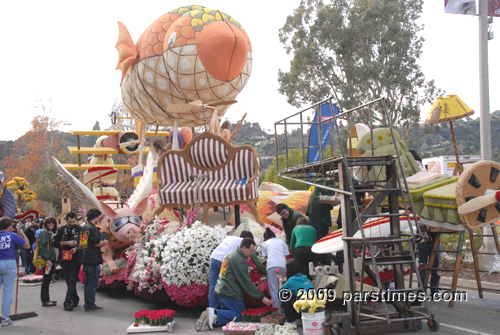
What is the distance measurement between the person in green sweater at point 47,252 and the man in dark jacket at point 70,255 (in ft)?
0.65

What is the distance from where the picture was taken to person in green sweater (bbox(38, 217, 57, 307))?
8.87 m

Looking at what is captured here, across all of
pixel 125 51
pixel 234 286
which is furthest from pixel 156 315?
pixel 125 51

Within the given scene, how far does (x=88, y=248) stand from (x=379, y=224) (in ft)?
17.2

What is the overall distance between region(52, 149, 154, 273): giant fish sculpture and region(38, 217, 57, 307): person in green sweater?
4.55ft

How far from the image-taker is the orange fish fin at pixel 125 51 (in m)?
14.2

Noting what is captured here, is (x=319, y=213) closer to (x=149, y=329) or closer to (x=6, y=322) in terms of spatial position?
(x=149, y=329)

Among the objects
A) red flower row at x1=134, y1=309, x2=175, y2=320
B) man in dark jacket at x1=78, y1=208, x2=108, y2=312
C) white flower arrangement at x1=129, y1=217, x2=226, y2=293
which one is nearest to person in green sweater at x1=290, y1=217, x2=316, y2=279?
white flower arrangement at x1=129, y1=217, x2=226, y2=293

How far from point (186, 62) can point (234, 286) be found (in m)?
7.61

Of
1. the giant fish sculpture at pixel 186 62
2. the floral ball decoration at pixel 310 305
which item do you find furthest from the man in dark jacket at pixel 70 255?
the floral ball decoration at pixel 310 305

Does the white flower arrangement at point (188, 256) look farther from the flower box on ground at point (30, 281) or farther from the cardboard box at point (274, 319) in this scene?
the flower box on ground at point (30, 281)

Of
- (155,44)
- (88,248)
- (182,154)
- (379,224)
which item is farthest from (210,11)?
(379,224)

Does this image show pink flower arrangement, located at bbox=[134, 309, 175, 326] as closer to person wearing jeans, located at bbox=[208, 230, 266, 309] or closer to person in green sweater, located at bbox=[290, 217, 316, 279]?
person wearing jeans, located at bbox=[208, 230, 266, 309]

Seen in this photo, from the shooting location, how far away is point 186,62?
1286cm

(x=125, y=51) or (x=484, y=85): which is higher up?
(x=125, y=51)
